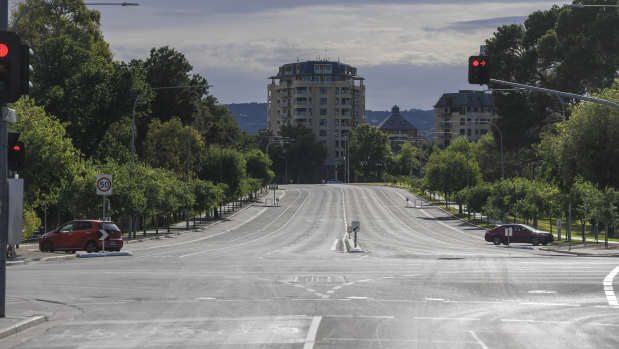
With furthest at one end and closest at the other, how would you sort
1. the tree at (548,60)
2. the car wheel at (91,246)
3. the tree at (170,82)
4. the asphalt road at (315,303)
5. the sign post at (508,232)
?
the tree at (170,82) < the tree at (548,60) < the sign post at (508,232) < the car wheel at (91,246) < the asphalt road at (315,303)

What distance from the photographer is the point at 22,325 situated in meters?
14.6

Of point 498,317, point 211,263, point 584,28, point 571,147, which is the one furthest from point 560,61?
point 498,317

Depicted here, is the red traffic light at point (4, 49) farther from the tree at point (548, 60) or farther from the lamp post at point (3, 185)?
the tree at point (548, 60)

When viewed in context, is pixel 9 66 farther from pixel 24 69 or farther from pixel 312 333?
pixel 312 333

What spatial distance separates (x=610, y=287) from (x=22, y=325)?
45.7 ft

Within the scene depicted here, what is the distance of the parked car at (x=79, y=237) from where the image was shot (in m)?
39.7

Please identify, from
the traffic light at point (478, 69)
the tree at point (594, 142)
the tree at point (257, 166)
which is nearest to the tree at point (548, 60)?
the tree at point (594, 142)

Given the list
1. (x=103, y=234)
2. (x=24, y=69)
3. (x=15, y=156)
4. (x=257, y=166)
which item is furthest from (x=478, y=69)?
(x=257, y=166)

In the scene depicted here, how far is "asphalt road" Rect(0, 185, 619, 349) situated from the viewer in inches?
529

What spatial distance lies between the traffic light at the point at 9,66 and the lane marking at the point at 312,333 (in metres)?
6.14

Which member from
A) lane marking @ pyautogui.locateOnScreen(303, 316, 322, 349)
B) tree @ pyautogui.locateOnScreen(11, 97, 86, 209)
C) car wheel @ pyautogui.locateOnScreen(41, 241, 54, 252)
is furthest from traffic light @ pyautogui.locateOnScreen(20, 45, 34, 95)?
tree @ pyautogui.locateOnScreen(11, 97, 86, 209)

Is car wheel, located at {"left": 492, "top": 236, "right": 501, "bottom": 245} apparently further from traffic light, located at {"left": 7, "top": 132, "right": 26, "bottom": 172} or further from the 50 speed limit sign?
traffic light, located at {"left": 7, "top": 132, "right": 26, "bottom": 172}

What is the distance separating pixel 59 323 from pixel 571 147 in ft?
123

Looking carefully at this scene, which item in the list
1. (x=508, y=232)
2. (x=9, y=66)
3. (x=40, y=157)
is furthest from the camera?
(x=508, y=232)
